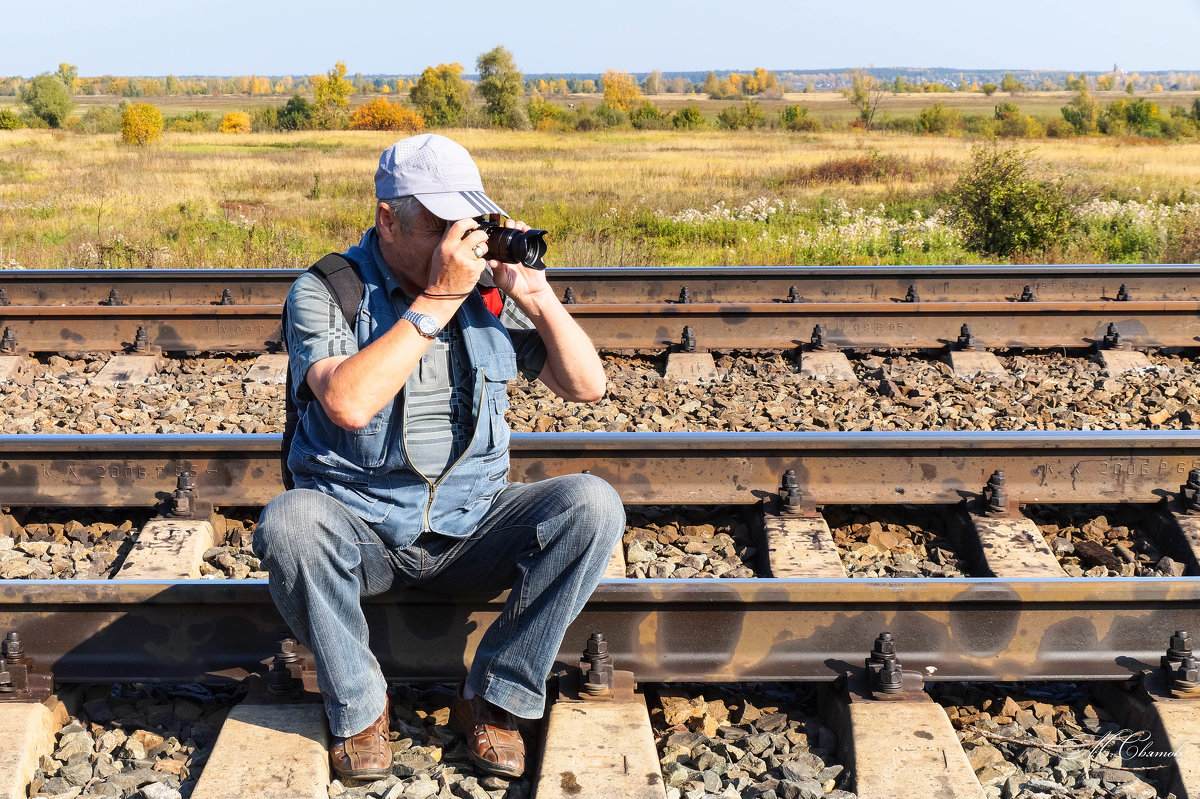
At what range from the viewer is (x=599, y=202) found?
16219 mm

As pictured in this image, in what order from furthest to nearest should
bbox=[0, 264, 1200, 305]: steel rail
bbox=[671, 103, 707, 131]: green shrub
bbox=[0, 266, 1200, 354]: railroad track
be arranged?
bbox=[671, 103, 707, 131]: green shrub → bbox=[0, 264, 1200, 305]: steel rail → bbox=[0, 266, 1200, 354]: railroad track

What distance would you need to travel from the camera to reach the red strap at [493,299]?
9.93 ft

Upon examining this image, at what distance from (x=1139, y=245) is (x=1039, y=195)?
1.18 metres

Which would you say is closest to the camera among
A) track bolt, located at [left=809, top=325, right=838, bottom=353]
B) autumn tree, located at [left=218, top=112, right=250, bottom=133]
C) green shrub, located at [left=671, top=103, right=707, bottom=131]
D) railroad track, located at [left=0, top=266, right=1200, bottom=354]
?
track bolt, located at [left=809, top=325, right=838, bottom=353]

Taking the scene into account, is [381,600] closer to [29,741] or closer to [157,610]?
[157,610]

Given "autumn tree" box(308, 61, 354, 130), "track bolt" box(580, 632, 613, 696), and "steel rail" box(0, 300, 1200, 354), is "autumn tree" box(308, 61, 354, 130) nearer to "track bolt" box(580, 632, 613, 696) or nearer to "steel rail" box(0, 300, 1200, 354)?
"steel rail" box(0, 300, 1200, 354)

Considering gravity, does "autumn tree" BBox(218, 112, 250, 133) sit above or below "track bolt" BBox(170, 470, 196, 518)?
above

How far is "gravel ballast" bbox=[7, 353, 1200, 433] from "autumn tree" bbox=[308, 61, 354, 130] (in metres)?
51.0

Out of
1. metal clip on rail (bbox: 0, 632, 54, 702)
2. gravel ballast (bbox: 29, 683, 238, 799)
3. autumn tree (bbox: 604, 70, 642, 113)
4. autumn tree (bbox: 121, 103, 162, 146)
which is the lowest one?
gravel ballast (bbox: 29, 683, 238, 799)

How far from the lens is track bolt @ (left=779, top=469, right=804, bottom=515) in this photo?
430 centimetres

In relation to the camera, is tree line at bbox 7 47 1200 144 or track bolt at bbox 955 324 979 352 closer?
track bolt at bbox 955 324 979 352

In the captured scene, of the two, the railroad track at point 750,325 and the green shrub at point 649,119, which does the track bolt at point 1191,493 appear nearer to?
the railroad track at point 750,325

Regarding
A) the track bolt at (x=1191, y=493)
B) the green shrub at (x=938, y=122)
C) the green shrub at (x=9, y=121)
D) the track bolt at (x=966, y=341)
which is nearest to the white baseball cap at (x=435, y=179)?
the track bolt at (x=1191, y=493)

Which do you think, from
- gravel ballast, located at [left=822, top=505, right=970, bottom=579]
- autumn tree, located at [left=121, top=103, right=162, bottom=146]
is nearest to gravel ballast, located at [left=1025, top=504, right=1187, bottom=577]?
gravel ballast, located at [left=822, top=505, right=970, bottom=579]
